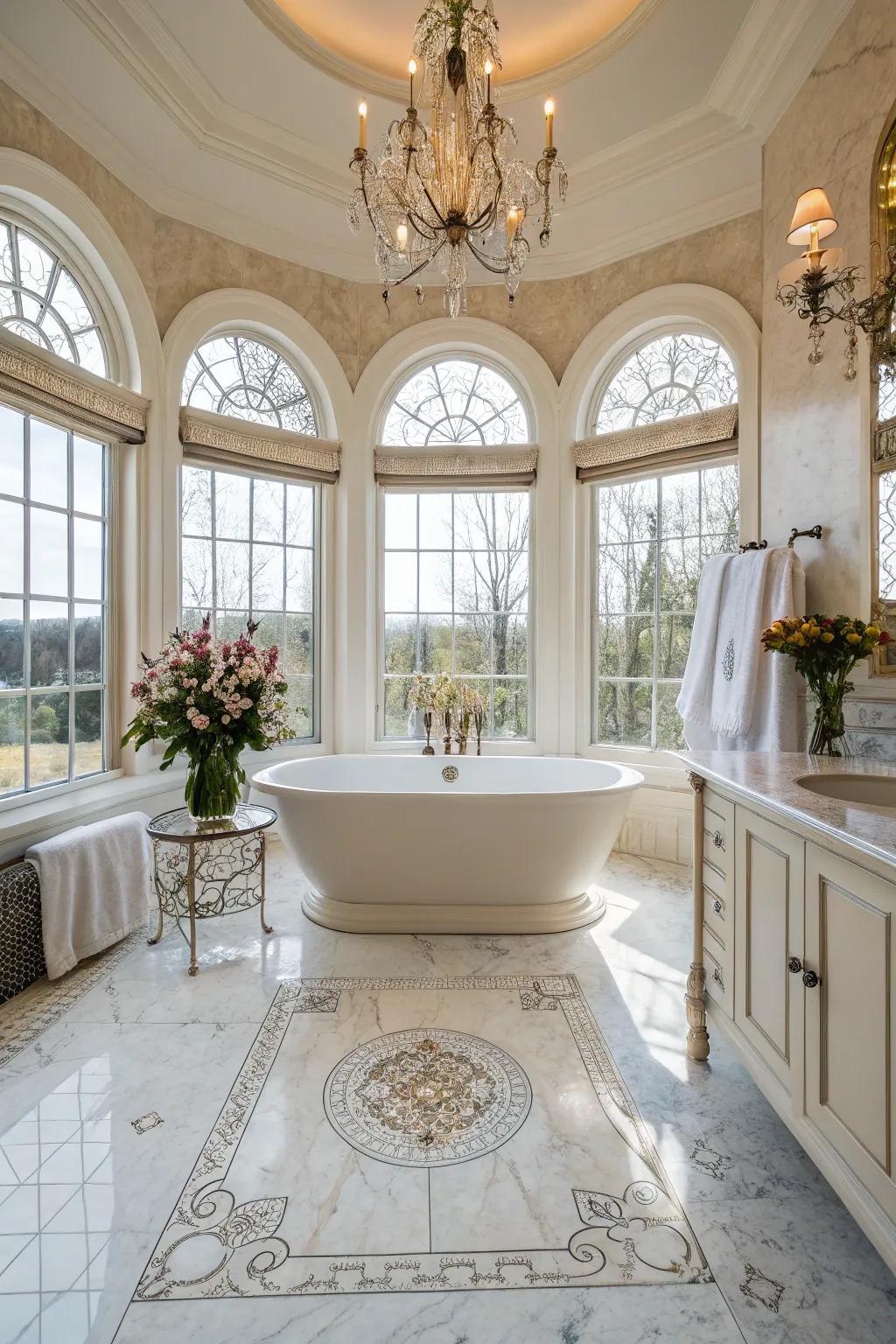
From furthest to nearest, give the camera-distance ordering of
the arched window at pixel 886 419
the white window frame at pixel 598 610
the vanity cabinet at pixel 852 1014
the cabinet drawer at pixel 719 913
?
the white window frame at pixel 598 610, the arched window at pixel 886 419, the cabinet drawer at pixel 719 913, the vanity cabinet at pixel 852 1014

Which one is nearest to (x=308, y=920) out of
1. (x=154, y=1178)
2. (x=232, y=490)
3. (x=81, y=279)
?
(x=154, y=1178)

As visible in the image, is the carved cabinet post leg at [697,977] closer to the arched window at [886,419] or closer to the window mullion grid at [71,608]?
the arched window at [886,419]

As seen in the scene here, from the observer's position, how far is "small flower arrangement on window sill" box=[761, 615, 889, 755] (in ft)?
6.66

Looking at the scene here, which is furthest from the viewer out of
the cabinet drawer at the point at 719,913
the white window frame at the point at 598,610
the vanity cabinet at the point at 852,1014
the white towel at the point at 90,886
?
the white window frame at the point at 598,610

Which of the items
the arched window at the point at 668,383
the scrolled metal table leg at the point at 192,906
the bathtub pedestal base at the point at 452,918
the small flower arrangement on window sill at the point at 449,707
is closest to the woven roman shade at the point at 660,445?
the arched window at the point at 668,383

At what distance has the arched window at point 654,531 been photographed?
347 centimetres

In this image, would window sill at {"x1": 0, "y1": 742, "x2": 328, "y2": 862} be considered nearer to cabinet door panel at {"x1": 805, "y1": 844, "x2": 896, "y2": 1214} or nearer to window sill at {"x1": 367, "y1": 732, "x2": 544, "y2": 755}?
window sill at {"x1": 367, "y1": 732, "x2": 544, "y2": 755}

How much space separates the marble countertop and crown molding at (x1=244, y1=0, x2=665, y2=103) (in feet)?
9.24

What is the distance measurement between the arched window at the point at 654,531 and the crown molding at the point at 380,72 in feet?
4.15

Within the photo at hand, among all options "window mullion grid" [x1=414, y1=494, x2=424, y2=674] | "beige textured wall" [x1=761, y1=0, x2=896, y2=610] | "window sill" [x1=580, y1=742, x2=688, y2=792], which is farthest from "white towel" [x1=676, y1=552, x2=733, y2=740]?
"window mullion grid" [x1=414, y1=494, x2=424, y2=674]

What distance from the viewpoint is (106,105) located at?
2.85 metres

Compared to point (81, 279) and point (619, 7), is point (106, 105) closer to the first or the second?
point (81, 279)

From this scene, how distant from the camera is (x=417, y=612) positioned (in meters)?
4.05

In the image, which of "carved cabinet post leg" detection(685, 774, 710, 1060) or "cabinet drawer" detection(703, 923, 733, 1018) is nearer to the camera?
"cabinet drawer" detection(703, 923, 733, 1018)
